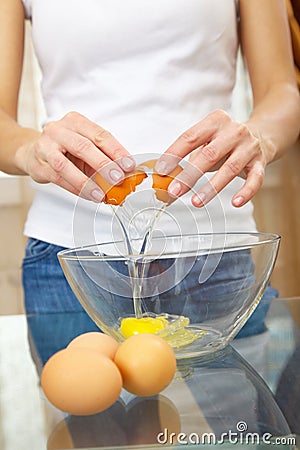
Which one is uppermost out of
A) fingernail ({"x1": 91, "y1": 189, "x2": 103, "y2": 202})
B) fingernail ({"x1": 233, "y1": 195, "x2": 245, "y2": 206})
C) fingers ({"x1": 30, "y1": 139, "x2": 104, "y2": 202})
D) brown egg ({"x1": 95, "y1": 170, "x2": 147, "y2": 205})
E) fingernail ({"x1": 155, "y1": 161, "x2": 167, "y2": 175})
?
fingernail ({"x1": 155, "y1": 161, "x2": 167, "y2": 175})

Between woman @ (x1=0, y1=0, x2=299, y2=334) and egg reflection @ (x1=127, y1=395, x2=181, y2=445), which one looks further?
woman @ (x1=0, y1=0, x2=299, y2=334)

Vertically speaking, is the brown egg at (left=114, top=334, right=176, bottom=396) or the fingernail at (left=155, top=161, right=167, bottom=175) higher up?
the fingernail at (left=155, top=161, right=167, bottom=175)

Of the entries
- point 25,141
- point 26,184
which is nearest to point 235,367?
point 25,141

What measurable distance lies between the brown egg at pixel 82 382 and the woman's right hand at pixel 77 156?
7.5 inches

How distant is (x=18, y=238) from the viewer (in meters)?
2.59

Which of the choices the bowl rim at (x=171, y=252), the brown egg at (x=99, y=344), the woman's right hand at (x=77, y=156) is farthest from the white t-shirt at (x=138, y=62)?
the brown egg at (x=99, y=344)

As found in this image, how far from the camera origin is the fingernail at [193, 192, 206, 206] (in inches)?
25.2

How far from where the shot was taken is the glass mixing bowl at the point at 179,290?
23.8 inches

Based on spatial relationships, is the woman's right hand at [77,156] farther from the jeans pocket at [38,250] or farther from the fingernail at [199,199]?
the jeans pocket at [38,250]

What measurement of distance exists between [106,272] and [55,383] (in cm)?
15

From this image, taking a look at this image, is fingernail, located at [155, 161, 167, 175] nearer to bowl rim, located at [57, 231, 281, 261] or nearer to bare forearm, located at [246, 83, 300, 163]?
bowl rim, located at [57, 231, 281, 261]

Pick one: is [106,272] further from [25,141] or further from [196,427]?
[25,141]

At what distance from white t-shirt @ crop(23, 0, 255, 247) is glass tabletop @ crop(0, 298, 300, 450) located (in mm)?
479

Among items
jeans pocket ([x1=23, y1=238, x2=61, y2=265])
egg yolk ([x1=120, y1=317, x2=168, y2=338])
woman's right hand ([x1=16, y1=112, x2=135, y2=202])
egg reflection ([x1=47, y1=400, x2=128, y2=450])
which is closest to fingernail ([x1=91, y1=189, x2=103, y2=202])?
woman's right hand ([x1=16, y1=112, x2=135, y2=202])
